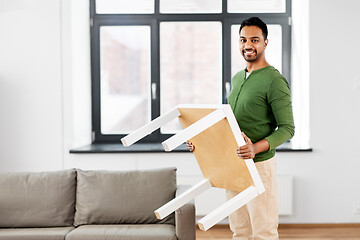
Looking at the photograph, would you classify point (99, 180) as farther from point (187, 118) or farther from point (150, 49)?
point (150, 49)

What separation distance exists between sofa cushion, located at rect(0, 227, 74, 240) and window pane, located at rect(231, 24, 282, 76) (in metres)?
2.46

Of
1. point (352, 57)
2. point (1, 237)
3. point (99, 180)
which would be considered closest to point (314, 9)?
point (352, 57)

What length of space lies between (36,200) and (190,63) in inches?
87.9

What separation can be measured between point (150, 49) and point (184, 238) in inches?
93.3

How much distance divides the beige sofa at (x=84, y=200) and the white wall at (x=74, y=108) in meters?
1.02

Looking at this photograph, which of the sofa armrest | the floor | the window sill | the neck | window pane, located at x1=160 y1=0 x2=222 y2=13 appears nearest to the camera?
the neck

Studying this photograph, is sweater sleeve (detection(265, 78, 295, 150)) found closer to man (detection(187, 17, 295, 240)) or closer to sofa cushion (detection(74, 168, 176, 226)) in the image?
man (detection(187, 17, 295, 240))

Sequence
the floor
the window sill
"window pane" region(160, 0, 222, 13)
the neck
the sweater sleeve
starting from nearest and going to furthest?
the sweater sleeve, the neck, the floor, the window sill, "window pane" region(160, 0, 222, 13)

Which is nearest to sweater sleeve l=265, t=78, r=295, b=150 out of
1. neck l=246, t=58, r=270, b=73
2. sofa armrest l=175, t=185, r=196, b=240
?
neck l=246, t=58, r=270, b=73

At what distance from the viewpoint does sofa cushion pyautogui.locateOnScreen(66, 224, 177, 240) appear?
2.88 meters

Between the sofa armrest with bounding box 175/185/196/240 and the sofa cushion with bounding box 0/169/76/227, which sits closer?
the sofa armrest with bounding box 175/185/196/240

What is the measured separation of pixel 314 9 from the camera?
4.25 metres

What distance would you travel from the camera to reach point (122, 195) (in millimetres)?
3191

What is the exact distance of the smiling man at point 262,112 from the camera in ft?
7.16
